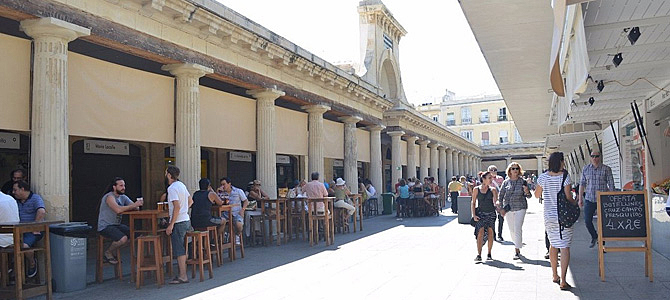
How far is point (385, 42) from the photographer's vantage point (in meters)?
25.3

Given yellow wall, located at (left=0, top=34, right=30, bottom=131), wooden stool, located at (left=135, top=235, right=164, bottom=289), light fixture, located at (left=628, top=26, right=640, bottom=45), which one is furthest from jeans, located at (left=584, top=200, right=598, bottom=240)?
yellow wall, located at (left=0, top=34, right=30, bottom=131)

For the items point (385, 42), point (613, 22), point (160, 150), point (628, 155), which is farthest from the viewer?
point (385, 42)

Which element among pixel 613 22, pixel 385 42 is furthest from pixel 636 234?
pixel 385 42

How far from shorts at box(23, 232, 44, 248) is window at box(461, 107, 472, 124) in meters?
64.6

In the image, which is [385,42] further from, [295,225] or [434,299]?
[434,299]

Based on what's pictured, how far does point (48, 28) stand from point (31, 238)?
2.80m

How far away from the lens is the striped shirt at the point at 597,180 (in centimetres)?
970

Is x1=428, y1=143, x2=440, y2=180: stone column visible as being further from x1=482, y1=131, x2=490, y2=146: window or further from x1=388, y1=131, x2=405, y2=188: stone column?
x1=482, y1=131, x2=490, y2=146: window

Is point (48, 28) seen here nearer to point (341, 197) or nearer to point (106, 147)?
point (106, 147)

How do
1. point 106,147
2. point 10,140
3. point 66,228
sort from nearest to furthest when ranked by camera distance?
point 66,228 < point 10,140 < point 106,147

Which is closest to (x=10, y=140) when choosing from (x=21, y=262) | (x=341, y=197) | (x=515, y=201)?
(x=21, y=262)

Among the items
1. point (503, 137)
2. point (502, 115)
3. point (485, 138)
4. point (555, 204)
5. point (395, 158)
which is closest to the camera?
point (555, 204)

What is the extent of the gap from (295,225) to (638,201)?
8.12m

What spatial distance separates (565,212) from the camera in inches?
273
